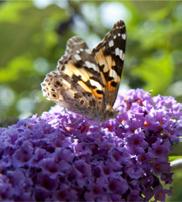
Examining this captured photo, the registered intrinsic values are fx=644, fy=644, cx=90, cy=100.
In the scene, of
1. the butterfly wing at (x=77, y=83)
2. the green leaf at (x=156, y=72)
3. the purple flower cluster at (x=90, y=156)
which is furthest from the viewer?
the green leaf at (x=156, y=72)

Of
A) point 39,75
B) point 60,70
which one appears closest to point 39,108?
point 60,70

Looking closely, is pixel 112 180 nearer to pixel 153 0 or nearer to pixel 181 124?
pixel 181 124

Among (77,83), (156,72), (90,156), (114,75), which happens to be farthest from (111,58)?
(156,72)

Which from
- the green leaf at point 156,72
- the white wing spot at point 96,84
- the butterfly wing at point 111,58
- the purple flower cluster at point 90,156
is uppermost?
the green leaf at point 156,72

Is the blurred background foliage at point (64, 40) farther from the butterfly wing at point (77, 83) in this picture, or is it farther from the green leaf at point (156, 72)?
the butterfly wing at point (77, 83)

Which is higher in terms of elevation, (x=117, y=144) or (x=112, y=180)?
(x=117, y=144)

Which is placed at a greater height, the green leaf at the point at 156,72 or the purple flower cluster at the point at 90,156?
the green leaf at the point at 156,72

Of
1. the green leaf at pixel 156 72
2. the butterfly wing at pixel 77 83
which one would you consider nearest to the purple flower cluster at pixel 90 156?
the butterfly wing at pixel 77 83

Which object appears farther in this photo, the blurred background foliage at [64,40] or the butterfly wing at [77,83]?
the blurred background foliage at [64,40]
